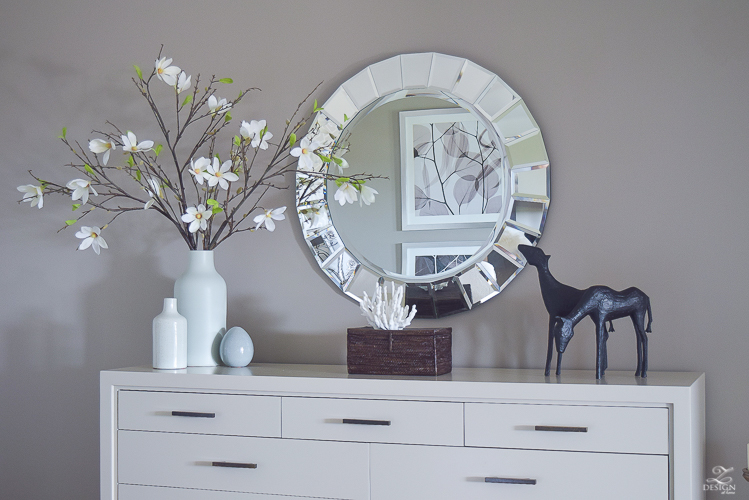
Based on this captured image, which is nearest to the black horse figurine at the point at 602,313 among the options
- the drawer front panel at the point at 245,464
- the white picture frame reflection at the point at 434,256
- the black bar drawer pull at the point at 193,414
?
the white picture frame reflection at the point at 434,256

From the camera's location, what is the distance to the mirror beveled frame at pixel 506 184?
6.02 ft

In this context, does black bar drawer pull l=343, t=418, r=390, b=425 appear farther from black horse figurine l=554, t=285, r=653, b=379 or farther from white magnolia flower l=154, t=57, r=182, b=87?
white magnolia flower l=154, t=57, r=182, b=87

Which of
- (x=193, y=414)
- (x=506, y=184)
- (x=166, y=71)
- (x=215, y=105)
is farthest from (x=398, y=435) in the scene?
(x=166, y=71)

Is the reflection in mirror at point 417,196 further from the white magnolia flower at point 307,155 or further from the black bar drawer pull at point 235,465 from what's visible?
the black bar drawer pull at point 235,465

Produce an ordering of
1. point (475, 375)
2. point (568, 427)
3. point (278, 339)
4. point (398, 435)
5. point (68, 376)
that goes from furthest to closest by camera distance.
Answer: point (68, 376)
point (278, 339)
point (475, 375)
point (398, 435)
point (568, 427)

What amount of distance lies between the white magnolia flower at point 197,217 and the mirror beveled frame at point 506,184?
30cm

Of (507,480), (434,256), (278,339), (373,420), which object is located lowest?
(507,480)

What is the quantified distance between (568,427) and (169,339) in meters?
1.04

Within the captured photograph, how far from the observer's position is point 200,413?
5.41ft

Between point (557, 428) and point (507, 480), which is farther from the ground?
point (557, 428)

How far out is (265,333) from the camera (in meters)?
2.07

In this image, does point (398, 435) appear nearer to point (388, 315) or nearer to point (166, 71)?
point (388, 315)

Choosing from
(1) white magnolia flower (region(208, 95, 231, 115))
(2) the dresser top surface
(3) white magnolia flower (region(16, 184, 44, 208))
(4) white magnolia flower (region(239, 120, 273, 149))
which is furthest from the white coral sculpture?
(3) white magnolia flower (region(16, 184, 44, 208))

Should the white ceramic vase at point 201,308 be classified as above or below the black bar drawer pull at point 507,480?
above
